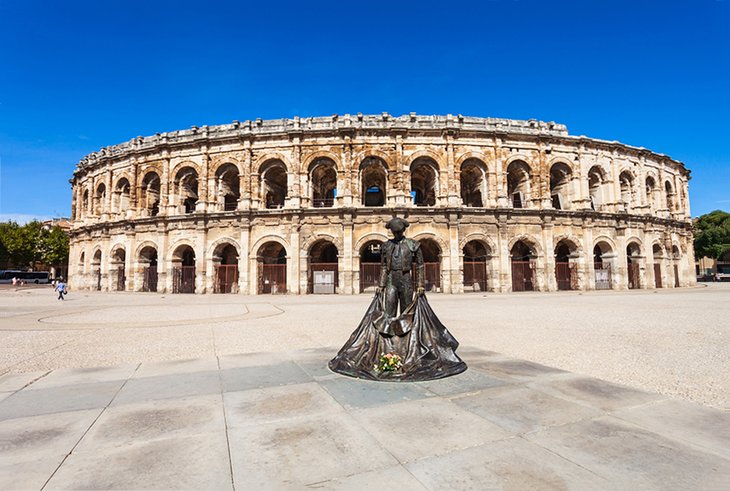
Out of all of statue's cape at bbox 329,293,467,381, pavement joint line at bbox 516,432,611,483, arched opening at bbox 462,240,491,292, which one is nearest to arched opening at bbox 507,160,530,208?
arched opening at bbox 462,240,491,292

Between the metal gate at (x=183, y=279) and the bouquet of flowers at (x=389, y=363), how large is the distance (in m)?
21.8

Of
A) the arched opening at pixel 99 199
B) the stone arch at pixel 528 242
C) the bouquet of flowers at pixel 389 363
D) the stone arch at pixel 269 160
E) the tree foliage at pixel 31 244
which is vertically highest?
the stone arch at pixel 269 160

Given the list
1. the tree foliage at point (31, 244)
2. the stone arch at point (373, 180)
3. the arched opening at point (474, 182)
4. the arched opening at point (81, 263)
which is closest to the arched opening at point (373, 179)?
the stone arch at point (373, 180)

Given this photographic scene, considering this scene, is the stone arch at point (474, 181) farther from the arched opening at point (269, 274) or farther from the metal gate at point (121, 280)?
the metal gate at point (121, 280)

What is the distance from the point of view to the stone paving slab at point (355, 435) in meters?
2.01

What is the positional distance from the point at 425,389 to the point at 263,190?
2107 centimetres

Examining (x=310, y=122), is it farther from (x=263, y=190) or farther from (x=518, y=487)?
(x=518, y=487)

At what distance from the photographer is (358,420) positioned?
9.45 feet

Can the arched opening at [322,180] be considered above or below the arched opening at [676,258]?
above

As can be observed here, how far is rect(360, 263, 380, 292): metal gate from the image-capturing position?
21.4 meters

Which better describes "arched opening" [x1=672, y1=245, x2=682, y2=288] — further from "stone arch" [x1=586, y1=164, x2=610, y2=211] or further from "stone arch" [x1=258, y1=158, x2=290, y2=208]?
"stone arch" [x1=258, y1=158, x2=290, y2=208]

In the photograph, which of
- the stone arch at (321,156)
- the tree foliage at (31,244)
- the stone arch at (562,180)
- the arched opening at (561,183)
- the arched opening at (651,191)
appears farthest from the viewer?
the tree foliage at (31,244)

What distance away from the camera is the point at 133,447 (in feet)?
7.97

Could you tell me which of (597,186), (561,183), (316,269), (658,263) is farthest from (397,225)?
(658,263)
